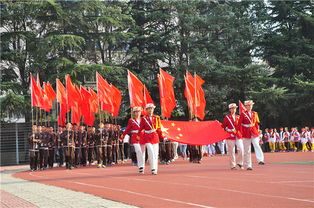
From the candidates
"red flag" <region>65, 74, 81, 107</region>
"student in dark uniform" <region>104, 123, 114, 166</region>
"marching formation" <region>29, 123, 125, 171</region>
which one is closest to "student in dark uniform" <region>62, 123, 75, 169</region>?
"marching formation" <region>29, 123, 125, 171</region>

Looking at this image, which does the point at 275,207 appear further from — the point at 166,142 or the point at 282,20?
the point at 282,20

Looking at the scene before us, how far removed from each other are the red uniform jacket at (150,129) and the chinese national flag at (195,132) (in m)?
2.83

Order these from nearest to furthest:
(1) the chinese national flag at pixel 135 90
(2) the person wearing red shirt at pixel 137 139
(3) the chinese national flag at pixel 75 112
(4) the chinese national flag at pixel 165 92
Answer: (2) the person wearing red shirt at pixel 137 139
(1) the chinese national flag at pixel 135 90
(4) the chinese national flag at pixel 165 92
(3) the chinese national flag at pixel 75 112

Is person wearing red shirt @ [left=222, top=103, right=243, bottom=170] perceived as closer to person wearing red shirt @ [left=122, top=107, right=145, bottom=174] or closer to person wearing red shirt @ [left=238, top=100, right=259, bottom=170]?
person wearing red shirt @ [left=238, top=100, right=259, bottom=170]

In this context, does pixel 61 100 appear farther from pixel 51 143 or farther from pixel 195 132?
pixel 195 132

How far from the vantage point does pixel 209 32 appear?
3959cm

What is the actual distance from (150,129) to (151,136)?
225mm

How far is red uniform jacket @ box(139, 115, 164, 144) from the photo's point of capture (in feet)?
48.5

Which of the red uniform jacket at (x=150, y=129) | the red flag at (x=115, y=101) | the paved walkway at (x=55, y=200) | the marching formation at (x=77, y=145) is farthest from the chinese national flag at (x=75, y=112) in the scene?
the paved walkway at (x=55, y=200)

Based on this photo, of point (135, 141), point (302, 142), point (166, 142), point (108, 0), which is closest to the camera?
point (135, 141)

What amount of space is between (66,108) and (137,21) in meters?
18.0

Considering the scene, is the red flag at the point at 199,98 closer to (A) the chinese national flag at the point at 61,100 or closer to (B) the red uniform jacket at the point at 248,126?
(B) the red uniform jacket at the point at 248,126

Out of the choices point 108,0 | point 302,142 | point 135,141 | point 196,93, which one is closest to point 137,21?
point 108,0

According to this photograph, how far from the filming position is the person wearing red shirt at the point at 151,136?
48.1 ft
